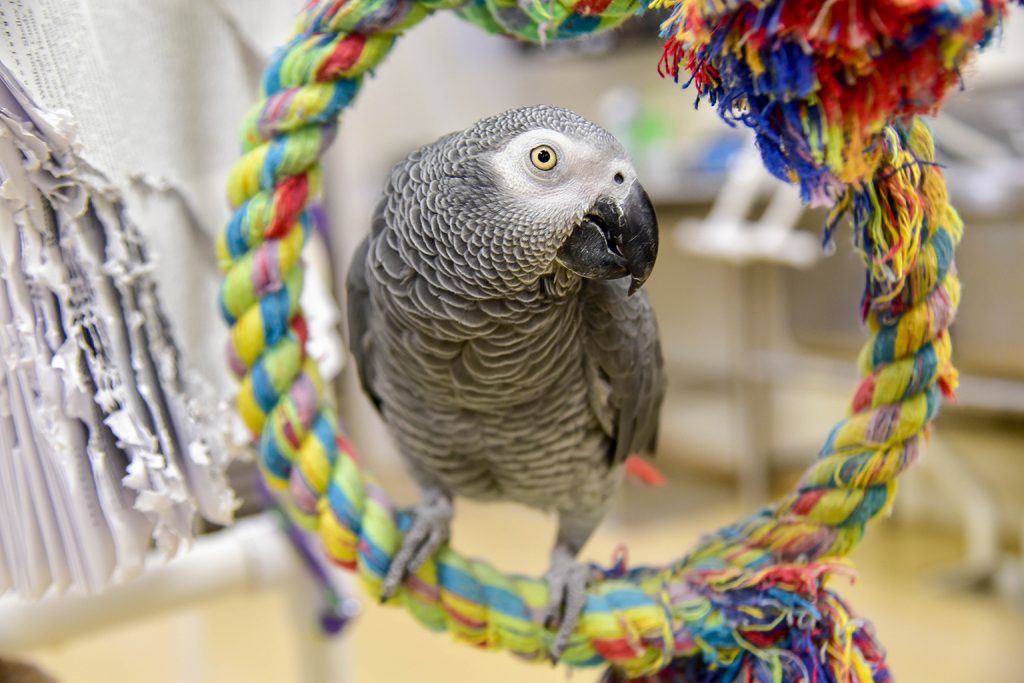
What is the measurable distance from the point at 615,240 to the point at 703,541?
26 centimetres

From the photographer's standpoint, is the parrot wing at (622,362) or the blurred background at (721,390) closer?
the parrot wing at (622,362)

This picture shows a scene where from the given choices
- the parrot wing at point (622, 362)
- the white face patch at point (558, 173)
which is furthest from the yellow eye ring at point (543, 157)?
the parrot wing at point (622, 362)

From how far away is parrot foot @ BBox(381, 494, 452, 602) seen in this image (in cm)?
59

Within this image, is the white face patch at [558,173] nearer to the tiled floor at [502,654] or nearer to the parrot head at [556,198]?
the parrot head at [556,198]

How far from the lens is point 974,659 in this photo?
1.45 m

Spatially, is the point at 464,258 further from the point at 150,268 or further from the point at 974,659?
the point at 974,659

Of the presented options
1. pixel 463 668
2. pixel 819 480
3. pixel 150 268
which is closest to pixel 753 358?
pixel 463 668

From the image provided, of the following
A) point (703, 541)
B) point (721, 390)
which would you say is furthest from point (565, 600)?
point (721, 390)

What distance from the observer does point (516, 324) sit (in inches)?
24.1

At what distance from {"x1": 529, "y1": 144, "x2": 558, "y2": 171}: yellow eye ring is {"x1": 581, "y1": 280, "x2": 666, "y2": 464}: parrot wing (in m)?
0.12

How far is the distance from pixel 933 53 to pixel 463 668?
1211 mm

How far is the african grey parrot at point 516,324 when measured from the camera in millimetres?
547

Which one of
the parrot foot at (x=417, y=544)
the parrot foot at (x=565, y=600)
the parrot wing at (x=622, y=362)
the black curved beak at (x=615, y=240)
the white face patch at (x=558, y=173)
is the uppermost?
the white face patch at (x=558, y=173)

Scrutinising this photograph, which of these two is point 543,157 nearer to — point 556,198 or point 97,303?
point 556,198
